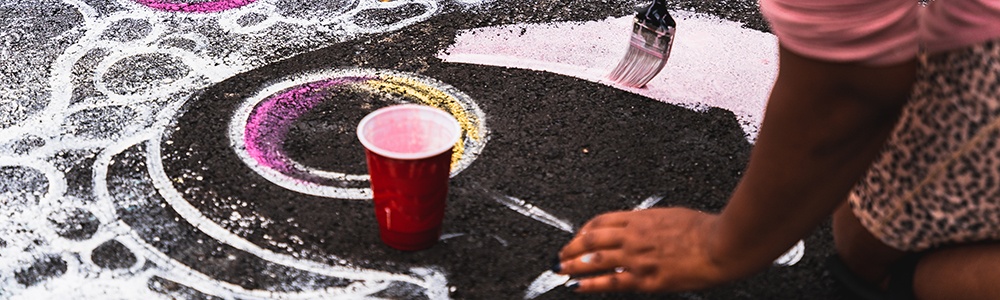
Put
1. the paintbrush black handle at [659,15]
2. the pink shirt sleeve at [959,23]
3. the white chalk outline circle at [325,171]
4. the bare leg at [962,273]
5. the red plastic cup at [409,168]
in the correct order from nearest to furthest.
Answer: the pink shirt sleeve at [959,23]
the bare leg at [962,273]
the red plastic cup at [409,168]
the white chalk outline circle at [325,171]
the paintbrush black handle at [659,15]

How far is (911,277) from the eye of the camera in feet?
5.90

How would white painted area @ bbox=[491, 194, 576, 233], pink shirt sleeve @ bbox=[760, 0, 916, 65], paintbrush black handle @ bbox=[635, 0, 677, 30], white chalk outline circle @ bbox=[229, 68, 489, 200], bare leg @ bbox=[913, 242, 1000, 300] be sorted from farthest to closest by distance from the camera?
paintbrush black handle @ bbox=[635, 0, 677, 30], white chalk outline circle @ bbox=[229, 68, 489, 200], white painted area @ bbox=[491, 194, 576, 233], bare leg @ bbox=[913, 242, 1000, 300], pink shirt sleeve @ bbox=[760, 0, 916, 65]

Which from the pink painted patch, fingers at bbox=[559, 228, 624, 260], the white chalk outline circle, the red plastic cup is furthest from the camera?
the pink painted patch

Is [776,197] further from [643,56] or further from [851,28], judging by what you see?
[643,56]

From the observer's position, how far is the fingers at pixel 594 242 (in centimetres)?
173

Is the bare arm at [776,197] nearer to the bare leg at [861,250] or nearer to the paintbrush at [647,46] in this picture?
the bare leg at [861,250]

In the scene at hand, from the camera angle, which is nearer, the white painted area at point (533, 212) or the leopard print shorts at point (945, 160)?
the leopard print shorts at point (945, 160)

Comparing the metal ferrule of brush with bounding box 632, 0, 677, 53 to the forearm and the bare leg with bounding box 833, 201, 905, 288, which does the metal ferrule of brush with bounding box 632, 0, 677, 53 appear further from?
the forearm

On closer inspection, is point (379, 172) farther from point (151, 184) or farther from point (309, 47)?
point (309, 47)

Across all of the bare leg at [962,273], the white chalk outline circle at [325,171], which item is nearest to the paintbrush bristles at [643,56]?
the white chalk outline circle at [325,171]

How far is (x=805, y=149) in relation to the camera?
4.61 feet

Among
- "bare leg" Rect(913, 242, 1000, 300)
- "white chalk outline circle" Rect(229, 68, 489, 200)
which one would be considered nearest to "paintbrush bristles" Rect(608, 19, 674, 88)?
"white chalk outline circle" Rect(229, 68, 489, 200)

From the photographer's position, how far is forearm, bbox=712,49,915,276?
1333 millimetres

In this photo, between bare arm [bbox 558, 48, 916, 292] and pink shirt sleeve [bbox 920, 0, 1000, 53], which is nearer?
bare arm [bbox 558, 48, 916, 292]
